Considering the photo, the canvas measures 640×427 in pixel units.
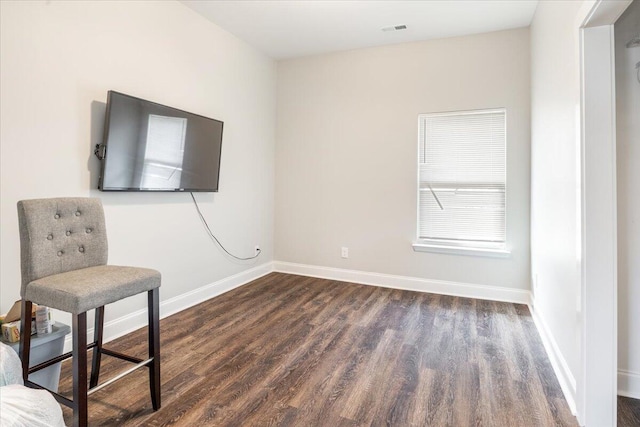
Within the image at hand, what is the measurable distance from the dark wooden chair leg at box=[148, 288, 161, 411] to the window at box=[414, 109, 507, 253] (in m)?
2.82

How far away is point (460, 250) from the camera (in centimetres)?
362

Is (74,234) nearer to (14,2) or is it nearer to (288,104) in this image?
(14,2)

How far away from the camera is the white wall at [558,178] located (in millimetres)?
1778

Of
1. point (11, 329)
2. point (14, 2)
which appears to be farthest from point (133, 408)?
point (14, 2)

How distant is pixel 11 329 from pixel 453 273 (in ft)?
11.8

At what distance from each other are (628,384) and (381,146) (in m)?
2.87

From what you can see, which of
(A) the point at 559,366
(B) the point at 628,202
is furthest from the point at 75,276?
(B) the point at 628,202

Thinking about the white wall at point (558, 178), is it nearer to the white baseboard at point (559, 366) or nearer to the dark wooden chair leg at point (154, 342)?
the white baseboard at point (559, 366)

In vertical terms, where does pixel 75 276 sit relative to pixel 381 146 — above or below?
below

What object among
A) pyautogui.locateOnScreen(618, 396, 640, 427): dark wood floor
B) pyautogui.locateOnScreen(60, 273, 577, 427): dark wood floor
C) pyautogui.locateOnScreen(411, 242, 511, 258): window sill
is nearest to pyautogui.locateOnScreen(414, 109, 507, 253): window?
pyautogui.locateOnScreen(411, 242, 511, 258): window sill

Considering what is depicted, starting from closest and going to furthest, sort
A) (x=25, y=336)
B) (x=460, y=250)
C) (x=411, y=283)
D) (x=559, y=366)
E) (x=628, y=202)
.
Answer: (x=25, y=336) < (x=628, y=202) < (x=559, y=366) < (x=460, y=250) < (x=411, y=283)

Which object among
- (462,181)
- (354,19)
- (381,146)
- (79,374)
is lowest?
(79,374)

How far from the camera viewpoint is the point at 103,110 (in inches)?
95.2

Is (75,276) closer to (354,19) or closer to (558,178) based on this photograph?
(558,178)
